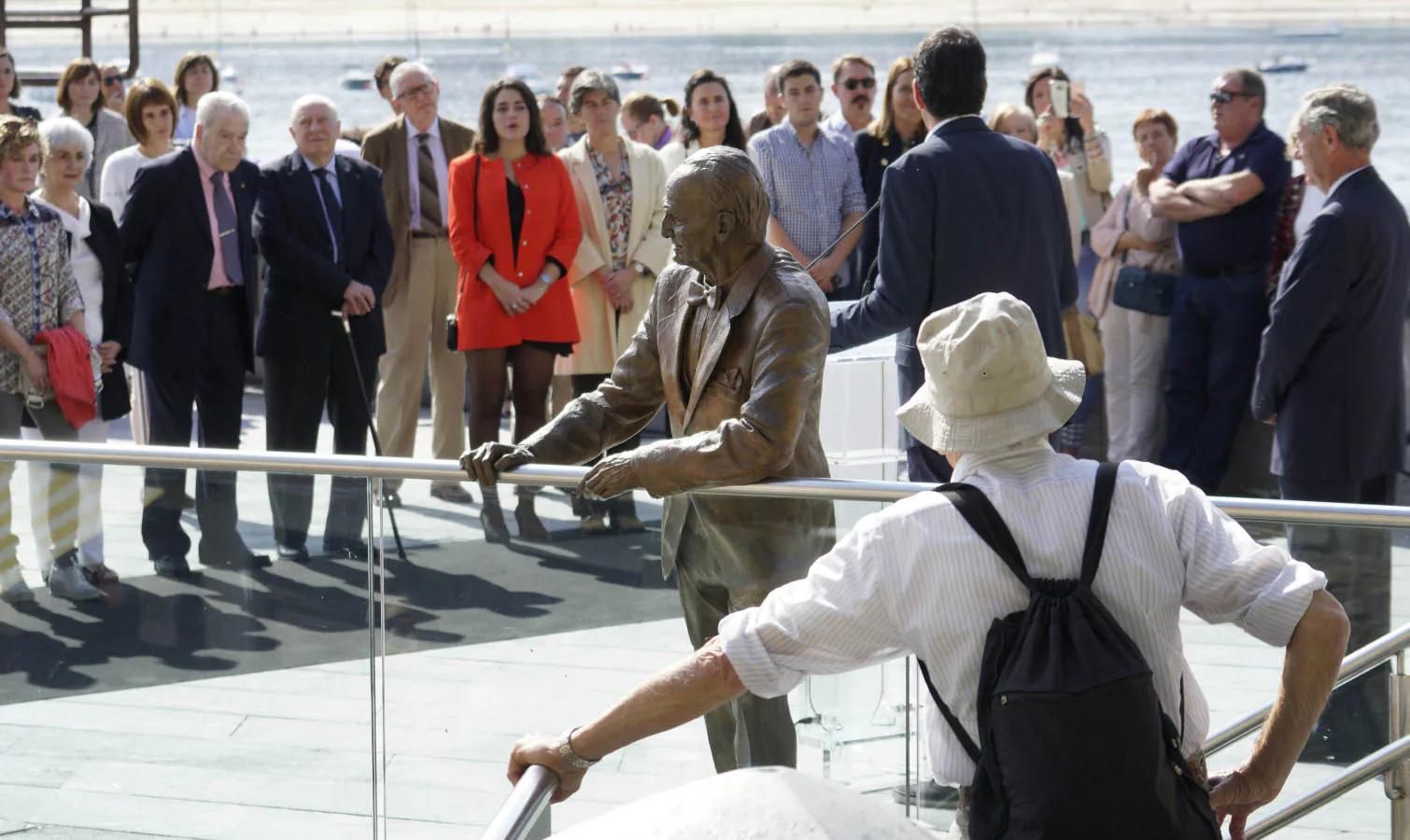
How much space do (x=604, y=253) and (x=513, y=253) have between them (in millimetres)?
513

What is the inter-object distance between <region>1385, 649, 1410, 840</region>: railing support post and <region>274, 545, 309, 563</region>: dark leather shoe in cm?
248

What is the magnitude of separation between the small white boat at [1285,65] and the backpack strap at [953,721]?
68485 millimetres

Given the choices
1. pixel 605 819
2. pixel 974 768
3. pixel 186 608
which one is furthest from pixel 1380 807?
pixel 186 608

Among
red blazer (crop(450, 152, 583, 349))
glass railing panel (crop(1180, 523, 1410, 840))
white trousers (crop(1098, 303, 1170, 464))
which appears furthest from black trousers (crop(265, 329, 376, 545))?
glass railing panel (crop(1180, 523, 1410, 840))

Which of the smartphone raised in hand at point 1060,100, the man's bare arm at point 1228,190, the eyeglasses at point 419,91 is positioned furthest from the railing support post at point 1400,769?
the eyeglasses at point 419,91

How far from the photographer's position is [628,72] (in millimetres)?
69375

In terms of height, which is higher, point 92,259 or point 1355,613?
point 92,259

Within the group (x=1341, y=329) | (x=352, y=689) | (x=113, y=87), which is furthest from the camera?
(x=113, y=87)

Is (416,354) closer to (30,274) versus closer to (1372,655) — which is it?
(30,274)

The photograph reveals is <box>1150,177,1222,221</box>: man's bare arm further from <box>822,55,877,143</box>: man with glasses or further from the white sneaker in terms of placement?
the white sneaker

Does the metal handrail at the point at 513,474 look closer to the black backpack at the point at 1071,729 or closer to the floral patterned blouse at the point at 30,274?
the black backpack at the point at 1071,729

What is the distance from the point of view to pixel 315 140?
697 centimetres

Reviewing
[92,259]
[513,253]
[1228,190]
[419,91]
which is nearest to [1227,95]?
[1228,190]

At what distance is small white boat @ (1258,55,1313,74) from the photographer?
68.2 metres
